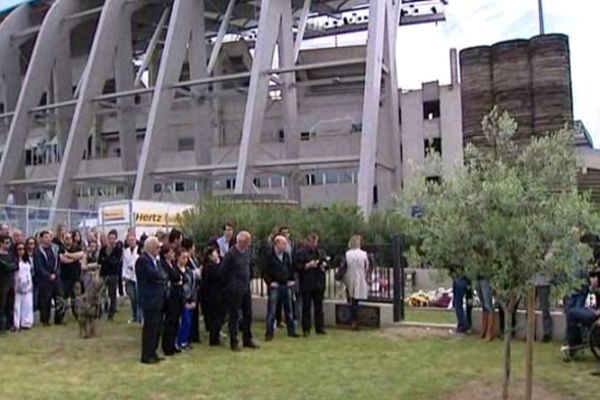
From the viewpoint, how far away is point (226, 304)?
36.7 ft

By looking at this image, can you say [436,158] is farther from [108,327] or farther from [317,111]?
[317,111]

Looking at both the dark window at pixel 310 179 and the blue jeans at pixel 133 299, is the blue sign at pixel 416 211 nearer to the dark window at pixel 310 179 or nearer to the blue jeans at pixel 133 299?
the blue jeans at pixel 133 299

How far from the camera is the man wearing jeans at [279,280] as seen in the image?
12164mm

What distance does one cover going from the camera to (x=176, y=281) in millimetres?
10562

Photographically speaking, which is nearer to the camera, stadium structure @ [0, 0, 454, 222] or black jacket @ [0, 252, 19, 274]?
black jacket @ [0, 252, 19, 274]

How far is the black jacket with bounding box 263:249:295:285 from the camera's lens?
1220 centimetres

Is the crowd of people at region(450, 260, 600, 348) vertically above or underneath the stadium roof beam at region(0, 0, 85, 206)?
underneath

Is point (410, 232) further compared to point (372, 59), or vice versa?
point (372, 59)

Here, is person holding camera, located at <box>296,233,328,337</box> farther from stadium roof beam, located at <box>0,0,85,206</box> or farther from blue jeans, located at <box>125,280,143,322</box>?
stadium roof beam, located at <box>0,0,85,206</box>

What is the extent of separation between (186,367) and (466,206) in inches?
192

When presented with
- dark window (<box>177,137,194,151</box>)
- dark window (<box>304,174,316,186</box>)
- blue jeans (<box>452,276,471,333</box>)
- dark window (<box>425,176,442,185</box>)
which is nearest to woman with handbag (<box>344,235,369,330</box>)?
blue jeans (<box>452,276,471,333</box>)

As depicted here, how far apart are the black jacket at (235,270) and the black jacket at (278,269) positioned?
1.09 m

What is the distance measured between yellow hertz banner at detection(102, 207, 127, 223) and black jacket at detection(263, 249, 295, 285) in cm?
1158

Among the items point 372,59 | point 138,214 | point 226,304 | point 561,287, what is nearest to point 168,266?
point 226,304
